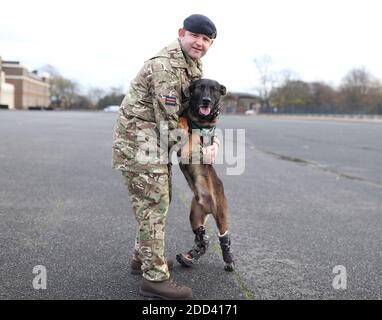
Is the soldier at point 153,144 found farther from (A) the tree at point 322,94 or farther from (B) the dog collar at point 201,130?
(A) the tree at point 322,94

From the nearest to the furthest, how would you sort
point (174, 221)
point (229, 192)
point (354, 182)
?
point (174, 221) < point (229, 192) < point (354, 182)

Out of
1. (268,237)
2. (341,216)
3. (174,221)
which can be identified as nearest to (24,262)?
(174,221)

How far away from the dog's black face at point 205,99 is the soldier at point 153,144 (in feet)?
0.27

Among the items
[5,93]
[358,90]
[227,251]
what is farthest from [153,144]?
[5,93]

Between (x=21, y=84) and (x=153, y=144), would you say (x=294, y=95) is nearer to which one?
(x=21, y=84)

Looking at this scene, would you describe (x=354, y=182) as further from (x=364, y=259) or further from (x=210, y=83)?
(x=210, y=83)

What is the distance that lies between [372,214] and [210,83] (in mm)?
4258

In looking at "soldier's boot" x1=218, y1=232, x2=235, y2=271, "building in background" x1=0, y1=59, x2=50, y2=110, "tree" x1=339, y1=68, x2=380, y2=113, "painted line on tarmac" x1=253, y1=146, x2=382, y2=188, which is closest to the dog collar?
"soldier's boot" x1=218, y1=232, x2=235, y2=271

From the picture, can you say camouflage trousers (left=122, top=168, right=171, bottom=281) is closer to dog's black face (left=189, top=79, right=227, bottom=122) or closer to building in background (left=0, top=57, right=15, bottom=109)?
dog's black face (left=189, top=79, right=227, bottom=122)

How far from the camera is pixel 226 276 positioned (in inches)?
155

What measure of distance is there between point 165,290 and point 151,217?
1.88ft

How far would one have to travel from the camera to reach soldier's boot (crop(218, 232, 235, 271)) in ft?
12.7

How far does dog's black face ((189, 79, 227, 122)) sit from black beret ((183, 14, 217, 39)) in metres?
0.37

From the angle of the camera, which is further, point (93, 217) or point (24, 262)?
point (93, 217)
